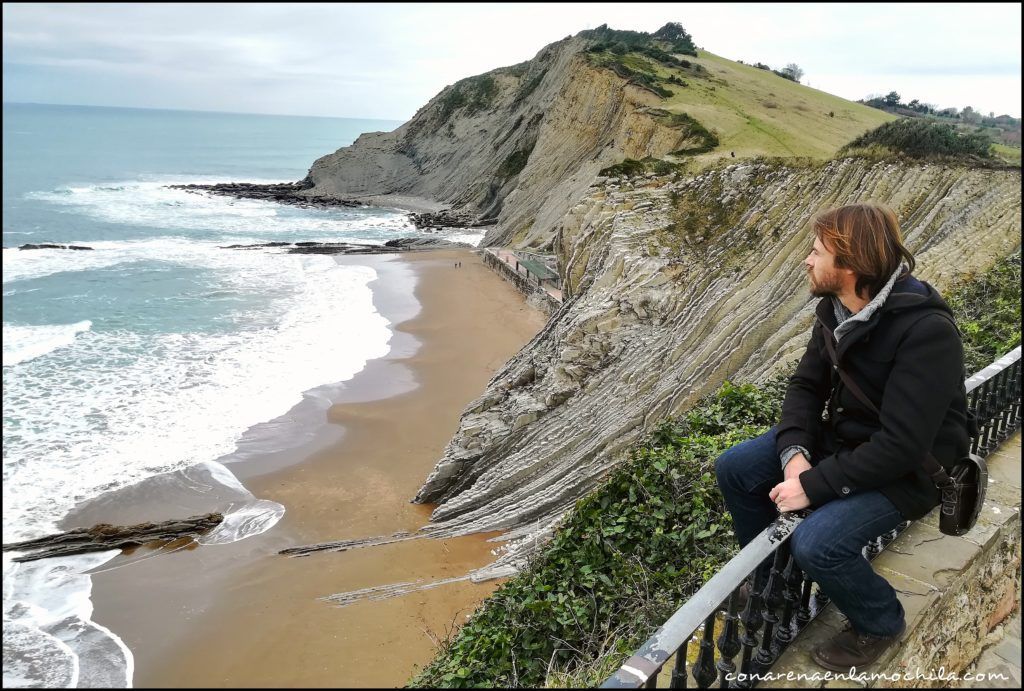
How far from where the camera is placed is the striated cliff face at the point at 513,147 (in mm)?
36812

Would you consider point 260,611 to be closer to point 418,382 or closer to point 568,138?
point 418,382

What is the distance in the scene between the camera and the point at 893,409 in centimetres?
277

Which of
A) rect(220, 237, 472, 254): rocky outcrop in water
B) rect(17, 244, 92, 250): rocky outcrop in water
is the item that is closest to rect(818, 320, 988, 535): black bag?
rect(220, 237, 472, 254): rocky outcrop in water

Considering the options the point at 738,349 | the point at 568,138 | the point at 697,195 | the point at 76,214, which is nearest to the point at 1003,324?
the point at 738,349

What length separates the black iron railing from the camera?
99.2 inches

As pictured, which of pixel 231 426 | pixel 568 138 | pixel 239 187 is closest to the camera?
pixel 231 426

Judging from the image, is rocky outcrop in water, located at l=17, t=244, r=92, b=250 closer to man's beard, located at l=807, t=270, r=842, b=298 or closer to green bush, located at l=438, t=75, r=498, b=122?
green bush, located at l=438, t=75, r=498, b=122

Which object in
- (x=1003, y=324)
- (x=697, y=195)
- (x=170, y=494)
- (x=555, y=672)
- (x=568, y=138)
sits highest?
(x=568, y=138)

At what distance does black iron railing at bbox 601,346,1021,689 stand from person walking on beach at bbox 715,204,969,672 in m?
0.11

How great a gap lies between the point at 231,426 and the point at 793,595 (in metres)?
16.7

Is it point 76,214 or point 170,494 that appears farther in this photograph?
point 76,214

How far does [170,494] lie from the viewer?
14.2m

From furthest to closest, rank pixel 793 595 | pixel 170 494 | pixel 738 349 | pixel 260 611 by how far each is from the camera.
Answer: pixel 170 494 → pixel 738 349 → pixel 260 611 → pixel 793 595

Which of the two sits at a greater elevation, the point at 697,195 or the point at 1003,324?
the point at 697,195
